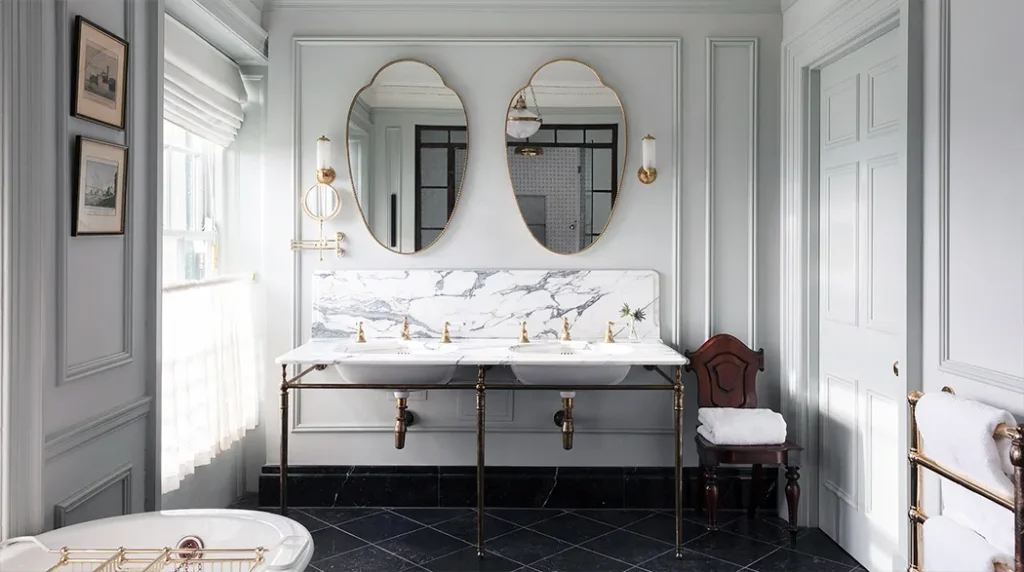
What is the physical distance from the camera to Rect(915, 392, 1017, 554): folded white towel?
1.84m

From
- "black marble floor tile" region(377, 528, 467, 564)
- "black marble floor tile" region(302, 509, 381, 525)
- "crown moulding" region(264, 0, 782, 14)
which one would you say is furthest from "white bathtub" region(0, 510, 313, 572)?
"crown moulding" region(264, 0, 782, 14)

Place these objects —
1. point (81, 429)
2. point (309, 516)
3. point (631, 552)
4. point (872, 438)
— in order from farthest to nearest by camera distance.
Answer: point (309, 516), point (631, 552), point (872, 438), point (81, 429)

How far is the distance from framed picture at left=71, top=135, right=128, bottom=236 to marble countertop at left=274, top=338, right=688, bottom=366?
98 centimetres

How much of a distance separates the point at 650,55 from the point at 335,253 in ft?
5.83

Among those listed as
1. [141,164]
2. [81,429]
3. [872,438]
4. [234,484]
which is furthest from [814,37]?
[234,484]

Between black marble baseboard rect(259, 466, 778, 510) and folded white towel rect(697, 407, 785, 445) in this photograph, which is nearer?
folded white towel rect(697, 407, 785, 445)

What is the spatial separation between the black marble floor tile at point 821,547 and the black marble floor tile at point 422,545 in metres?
1.42

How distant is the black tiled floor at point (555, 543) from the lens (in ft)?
9.86

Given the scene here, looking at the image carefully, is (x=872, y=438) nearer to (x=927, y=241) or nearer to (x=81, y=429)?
(x=927, y=241)

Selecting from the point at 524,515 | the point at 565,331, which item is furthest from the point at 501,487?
the point at 565,331

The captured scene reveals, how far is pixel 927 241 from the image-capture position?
2371 millimetres

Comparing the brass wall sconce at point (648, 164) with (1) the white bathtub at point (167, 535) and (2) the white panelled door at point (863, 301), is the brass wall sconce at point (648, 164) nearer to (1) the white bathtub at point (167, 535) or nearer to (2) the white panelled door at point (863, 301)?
(2) the white panelled door at point (863, 301)

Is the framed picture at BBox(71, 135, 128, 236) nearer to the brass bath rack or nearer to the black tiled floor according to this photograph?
the black tiled floor

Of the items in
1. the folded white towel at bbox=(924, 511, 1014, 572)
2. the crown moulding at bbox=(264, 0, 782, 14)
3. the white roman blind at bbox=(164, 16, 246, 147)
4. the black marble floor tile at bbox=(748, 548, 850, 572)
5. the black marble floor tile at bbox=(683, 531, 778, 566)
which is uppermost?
the crown moulding at bbox=(264, 0, 782, 14)
